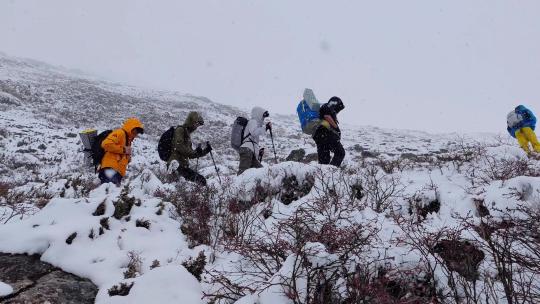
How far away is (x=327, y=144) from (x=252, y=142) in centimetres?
138

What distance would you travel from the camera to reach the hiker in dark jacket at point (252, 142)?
274 inches

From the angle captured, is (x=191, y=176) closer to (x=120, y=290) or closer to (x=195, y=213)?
(x=195, y=213)

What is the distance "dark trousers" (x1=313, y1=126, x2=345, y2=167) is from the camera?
6.88 meters

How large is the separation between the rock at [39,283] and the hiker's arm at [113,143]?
2508mm

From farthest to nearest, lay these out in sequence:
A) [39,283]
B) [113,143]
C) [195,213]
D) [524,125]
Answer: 1. [524,125]
2. [113,143]
3. [195,213]
4. [39,283]

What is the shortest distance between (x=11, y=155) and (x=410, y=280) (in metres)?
13.8

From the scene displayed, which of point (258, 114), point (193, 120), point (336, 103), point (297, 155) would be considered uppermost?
point (336, 103)

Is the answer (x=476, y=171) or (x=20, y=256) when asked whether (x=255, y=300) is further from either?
(x=476, y=171)

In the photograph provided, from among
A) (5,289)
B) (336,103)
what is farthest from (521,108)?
(5,289)

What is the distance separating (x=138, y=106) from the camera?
2981 cm

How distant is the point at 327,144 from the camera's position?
6965 millimetres

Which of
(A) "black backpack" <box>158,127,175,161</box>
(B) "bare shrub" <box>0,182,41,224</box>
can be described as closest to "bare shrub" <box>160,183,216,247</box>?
(A) "black backpack" <box>158,127,175,161</box>

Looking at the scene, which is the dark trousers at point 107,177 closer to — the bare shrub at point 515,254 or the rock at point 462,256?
the rock at point 462,256

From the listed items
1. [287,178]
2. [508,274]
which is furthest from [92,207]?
[508,274]
